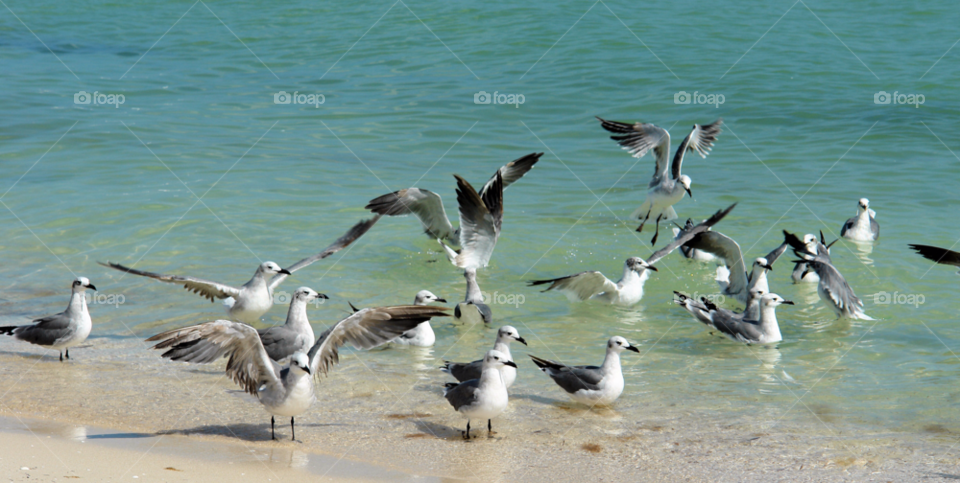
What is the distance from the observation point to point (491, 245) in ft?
34.8

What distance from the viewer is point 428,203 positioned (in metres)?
12.1

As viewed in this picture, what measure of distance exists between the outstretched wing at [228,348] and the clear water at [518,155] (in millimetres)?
1400

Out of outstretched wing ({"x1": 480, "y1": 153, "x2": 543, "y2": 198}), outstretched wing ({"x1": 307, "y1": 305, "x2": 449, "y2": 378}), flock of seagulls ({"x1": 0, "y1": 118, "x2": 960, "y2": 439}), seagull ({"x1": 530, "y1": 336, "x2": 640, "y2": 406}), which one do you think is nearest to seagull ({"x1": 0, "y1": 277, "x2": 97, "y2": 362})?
flock of seagulls ({"x1": 0, "y1": 118, "x2": 960, "y2": 439})

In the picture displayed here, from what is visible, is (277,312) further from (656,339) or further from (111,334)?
(656,339)

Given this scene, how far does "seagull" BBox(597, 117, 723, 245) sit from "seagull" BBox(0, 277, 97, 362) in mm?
7356

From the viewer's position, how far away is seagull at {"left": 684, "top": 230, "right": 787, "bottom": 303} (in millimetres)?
10370

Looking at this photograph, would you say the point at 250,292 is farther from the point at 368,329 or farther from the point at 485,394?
the point at 485,394

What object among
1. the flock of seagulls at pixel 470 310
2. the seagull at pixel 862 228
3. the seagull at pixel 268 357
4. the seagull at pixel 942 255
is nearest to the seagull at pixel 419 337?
the flock of seagulls at pixel 470 310

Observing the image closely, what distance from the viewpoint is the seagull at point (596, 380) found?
22.5ft

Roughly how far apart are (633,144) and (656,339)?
15.1ft

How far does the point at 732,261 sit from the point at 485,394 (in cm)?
544

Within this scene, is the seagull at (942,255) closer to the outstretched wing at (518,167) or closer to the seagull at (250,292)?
the outstretched wing at (518,167)

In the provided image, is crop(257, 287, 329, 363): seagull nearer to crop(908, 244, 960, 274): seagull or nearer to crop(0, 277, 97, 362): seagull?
crop(0, 277, 97, 362): seagull

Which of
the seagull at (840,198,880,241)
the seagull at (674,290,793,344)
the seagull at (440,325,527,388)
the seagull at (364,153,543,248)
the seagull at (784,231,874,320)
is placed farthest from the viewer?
the seagull at (840,198,880,241)
